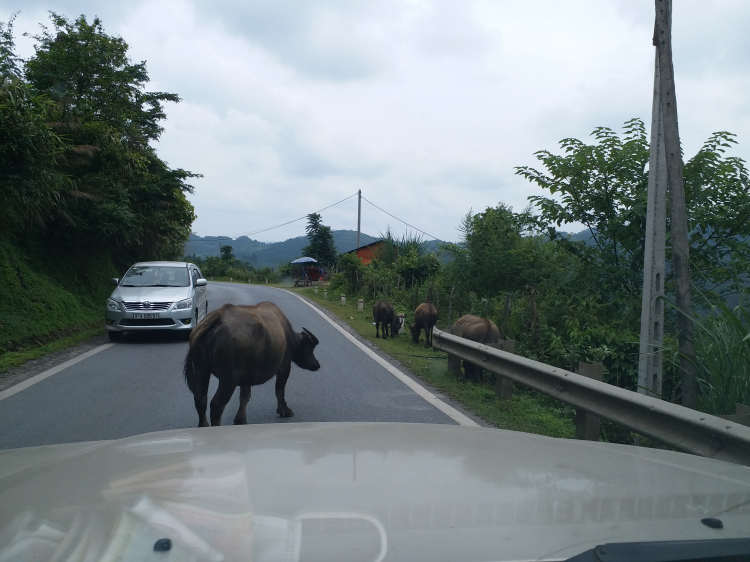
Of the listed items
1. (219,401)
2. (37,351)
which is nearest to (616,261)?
(219,401)

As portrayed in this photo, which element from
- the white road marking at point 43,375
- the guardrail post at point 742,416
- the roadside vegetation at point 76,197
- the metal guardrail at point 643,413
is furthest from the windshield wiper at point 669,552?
the roadside vegetation at point 76,197

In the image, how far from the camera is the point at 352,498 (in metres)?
2.12

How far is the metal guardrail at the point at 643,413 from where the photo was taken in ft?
12.2

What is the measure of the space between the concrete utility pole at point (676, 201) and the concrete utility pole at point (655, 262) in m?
0.10

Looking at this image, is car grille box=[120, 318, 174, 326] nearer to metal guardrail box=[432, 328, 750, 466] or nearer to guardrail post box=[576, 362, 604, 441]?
metal guardrail box=[432, 328, 750, 466]

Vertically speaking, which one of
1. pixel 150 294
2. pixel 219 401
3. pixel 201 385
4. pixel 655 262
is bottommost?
pixel 219 401

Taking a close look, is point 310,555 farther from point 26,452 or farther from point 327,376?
point 327,376

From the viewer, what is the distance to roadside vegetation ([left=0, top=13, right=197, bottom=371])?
13.3 meters

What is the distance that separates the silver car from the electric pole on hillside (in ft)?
31.3

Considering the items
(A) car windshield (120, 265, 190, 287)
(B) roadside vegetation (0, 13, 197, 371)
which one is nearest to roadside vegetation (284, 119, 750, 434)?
(A) car windshield (120, 265, 190, 287)

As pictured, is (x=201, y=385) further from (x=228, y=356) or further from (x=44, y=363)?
(x=44, y=363)

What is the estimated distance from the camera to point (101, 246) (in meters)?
17.9

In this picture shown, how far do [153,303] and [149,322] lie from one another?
398mm

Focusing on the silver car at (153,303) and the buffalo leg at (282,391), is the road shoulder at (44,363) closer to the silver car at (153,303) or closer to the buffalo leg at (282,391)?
the silver car at (153,303)
